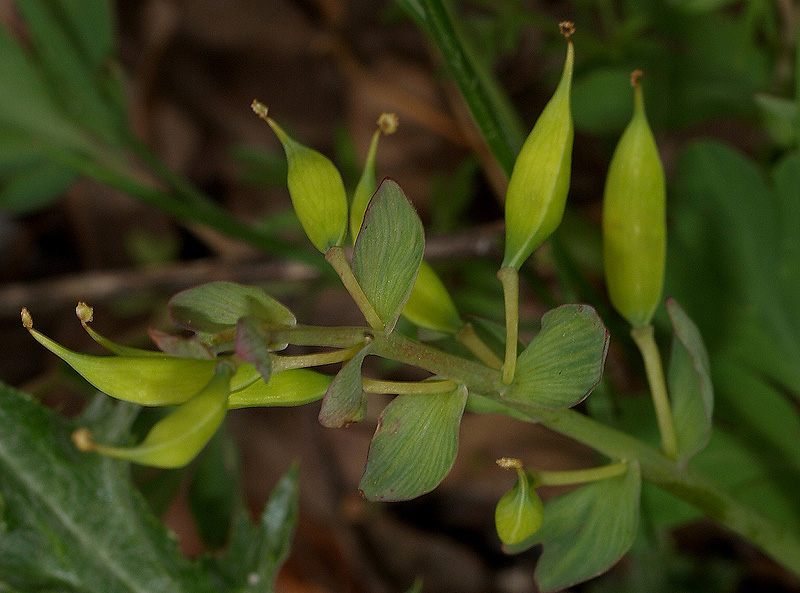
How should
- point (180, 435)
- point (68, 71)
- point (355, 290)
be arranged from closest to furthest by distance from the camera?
point (180, 435) < point (355, 290) < point (68, 71)

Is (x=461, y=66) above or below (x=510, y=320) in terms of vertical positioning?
above

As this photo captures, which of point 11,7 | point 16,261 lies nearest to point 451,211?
point 16,261

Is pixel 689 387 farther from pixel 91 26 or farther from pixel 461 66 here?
pixel 91 26

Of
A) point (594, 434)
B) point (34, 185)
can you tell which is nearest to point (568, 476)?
point (594, 434)

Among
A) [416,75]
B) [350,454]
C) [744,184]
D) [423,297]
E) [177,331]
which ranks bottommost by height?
[350,454]

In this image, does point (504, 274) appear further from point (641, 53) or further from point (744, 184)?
point (641, 53)

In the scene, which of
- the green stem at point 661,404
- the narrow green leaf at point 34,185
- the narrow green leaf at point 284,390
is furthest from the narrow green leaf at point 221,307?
the narrow green leaf at point 34,185

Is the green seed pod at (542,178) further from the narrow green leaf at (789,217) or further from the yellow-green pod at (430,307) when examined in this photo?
the narrow green leaf at (789,217)
